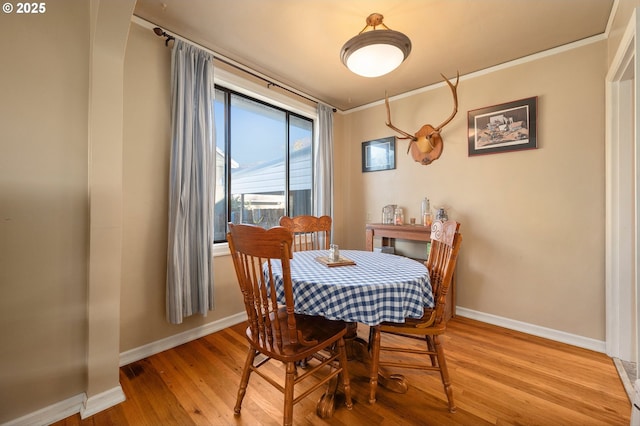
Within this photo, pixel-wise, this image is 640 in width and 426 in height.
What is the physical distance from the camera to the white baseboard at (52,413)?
139cm

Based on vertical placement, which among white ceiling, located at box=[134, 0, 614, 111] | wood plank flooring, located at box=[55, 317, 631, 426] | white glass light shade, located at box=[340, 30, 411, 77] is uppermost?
white ceiling, located at box=[134, 0, 614, 111]

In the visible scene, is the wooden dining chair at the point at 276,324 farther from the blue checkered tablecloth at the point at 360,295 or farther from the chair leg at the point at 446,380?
the chair leg at the point at 446,380

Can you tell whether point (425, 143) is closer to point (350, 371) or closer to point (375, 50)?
point (375, 50)

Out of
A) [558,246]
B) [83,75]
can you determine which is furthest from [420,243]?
[83,75]

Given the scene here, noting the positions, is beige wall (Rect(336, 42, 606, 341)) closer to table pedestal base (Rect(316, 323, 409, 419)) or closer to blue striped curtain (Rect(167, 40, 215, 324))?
table pedestal base (Rect(316, 323, 409, 419))

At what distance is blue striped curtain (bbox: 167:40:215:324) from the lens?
2062 mm

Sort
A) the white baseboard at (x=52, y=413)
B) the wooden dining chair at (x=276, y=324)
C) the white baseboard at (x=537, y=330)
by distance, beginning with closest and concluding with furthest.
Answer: the wooden dining chair at (x=276, y=324)
the white baseboard at (x=52, y=413)
the white baseboard at (x=537, y=330)

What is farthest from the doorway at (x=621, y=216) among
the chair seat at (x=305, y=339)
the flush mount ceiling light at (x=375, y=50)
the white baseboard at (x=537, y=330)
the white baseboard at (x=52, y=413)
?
the white baseboard at (x=52, y=413)

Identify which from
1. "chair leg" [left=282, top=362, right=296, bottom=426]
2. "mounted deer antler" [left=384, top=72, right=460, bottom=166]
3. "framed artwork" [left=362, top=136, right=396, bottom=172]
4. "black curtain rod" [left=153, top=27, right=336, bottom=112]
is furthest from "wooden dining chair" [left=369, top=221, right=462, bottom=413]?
"black curtain rod" [left=153, top=27, right=336, bottom=112]

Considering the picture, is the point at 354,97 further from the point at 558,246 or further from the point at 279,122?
the point at 558,246

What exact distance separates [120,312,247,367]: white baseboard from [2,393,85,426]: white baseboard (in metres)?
0.38

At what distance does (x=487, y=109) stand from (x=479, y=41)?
0.66 m

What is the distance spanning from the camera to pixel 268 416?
1.44m

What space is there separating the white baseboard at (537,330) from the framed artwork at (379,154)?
1.85 metres
